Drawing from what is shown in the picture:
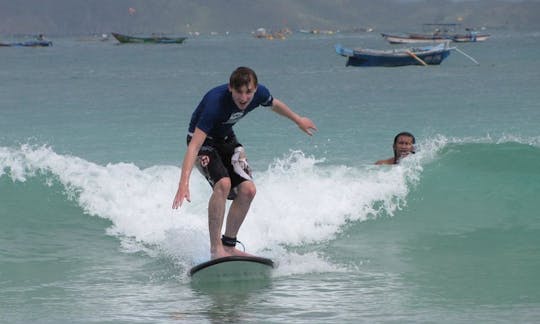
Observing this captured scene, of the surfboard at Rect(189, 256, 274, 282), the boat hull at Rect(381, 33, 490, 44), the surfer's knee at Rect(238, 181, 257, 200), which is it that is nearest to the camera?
the surfer's knee at Rect(238, 181, 257, 200)

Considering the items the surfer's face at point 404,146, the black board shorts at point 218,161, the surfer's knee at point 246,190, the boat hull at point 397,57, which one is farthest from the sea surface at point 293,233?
the boat hull at point 397,57

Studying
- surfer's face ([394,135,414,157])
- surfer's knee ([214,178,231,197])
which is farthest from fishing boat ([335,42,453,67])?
surfer's knee ([214,178,231,197])

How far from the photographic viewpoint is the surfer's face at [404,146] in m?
12.8

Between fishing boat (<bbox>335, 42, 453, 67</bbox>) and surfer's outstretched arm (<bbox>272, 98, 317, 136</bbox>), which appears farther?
fishing boat (<bbox>335, 42, 453, 67</bbox>)

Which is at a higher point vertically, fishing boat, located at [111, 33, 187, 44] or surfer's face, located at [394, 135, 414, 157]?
fishing boat, located at [111, 33, 187, 44]

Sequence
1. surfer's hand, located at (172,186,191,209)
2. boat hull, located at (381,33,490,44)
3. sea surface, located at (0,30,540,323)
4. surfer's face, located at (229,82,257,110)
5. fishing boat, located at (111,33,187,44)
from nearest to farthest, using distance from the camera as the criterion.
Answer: surfer's hand, located at (172,186,191,209)
surfer's face, located at (229,82,257,110)
sea surface, located at (0,30,540,323)
boat hull, located at (381,33,490,44)
fishing boat, located at (111,33,187,44)

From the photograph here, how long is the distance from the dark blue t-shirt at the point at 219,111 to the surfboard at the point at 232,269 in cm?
104

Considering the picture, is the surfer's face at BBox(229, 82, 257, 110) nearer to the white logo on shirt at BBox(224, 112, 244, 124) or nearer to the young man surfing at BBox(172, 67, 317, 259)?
the young man surfing at BBox(172, 67, 317, 259)

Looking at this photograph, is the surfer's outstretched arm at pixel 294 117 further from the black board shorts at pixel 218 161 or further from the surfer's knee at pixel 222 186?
the surfer's knee at pixel 222 186

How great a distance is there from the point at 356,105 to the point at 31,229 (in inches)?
798

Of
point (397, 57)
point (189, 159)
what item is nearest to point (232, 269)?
point (189, 159)

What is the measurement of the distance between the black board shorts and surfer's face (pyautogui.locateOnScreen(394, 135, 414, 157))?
4.85 m

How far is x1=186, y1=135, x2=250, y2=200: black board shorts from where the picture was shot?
8188mm

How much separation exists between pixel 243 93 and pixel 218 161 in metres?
0.67
